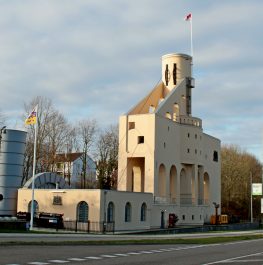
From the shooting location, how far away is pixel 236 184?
97438mm

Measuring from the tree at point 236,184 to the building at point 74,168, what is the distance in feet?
88.8

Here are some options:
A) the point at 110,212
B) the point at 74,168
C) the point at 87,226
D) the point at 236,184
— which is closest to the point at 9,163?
the point at 87,226

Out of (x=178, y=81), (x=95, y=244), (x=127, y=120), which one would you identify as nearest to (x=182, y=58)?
(x=178, y=81)

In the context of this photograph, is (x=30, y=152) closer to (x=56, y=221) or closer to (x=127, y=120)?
(x=127, y=120)

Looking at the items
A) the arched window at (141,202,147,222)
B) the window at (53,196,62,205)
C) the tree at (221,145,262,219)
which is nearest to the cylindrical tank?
the window at (53,196,62,205)

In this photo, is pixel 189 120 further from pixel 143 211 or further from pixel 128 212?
pixel 128 212

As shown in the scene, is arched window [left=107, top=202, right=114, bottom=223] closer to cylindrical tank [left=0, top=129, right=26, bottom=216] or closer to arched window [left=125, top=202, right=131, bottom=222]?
arched window [left=125, top=202, right=131, bottom=222]

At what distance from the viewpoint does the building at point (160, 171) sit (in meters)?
49.1

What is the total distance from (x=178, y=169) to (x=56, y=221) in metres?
26.0

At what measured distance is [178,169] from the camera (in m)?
65.2

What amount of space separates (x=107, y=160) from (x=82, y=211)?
3613cm

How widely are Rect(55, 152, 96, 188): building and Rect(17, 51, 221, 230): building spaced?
1702 cm

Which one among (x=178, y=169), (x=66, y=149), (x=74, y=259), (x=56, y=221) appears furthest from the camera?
(x=66, y=149)

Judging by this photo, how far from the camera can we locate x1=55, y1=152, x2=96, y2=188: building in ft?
255
